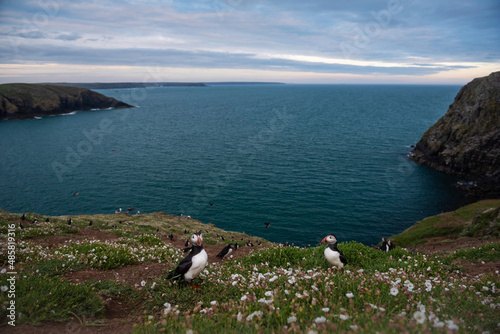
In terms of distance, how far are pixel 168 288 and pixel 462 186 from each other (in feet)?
229

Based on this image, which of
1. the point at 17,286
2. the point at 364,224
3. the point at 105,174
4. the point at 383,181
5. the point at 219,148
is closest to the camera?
the point at 17,286

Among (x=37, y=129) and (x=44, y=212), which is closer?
(x=44, y=212)

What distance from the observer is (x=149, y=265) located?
11.5m

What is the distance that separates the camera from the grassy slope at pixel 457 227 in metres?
26.5

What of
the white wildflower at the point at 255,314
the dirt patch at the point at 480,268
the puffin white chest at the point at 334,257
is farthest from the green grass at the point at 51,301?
the dirt patch at the point at 480,268

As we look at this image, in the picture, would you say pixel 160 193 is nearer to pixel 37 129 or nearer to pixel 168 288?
pixel 168 288

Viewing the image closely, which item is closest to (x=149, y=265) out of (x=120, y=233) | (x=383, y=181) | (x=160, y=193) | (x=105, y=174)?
(x=120, y=233)

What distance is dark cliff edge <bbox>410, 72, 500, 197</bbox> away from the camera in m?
62.8

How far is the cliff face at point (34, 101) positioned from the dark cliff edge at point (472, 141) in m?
191

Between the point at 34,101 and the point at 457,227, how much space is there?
206 metres

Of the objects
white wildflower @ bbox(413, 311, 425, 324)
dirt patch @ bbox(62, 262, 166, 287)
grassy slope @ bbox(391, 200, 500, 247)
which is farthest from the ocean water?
white wildflower @ bbox(413, 311, 425, 324)

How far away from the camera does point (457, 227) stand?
118ft

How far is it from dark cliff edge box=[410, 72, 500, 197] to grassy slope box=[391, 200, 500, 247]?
64.7 feet

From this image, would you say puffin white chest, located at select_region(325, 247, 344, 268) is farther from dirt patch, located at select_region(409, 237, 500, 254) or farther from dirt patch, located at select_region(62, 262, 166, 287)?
dirt patch, located at select_region(409, 237, 500, 254)
